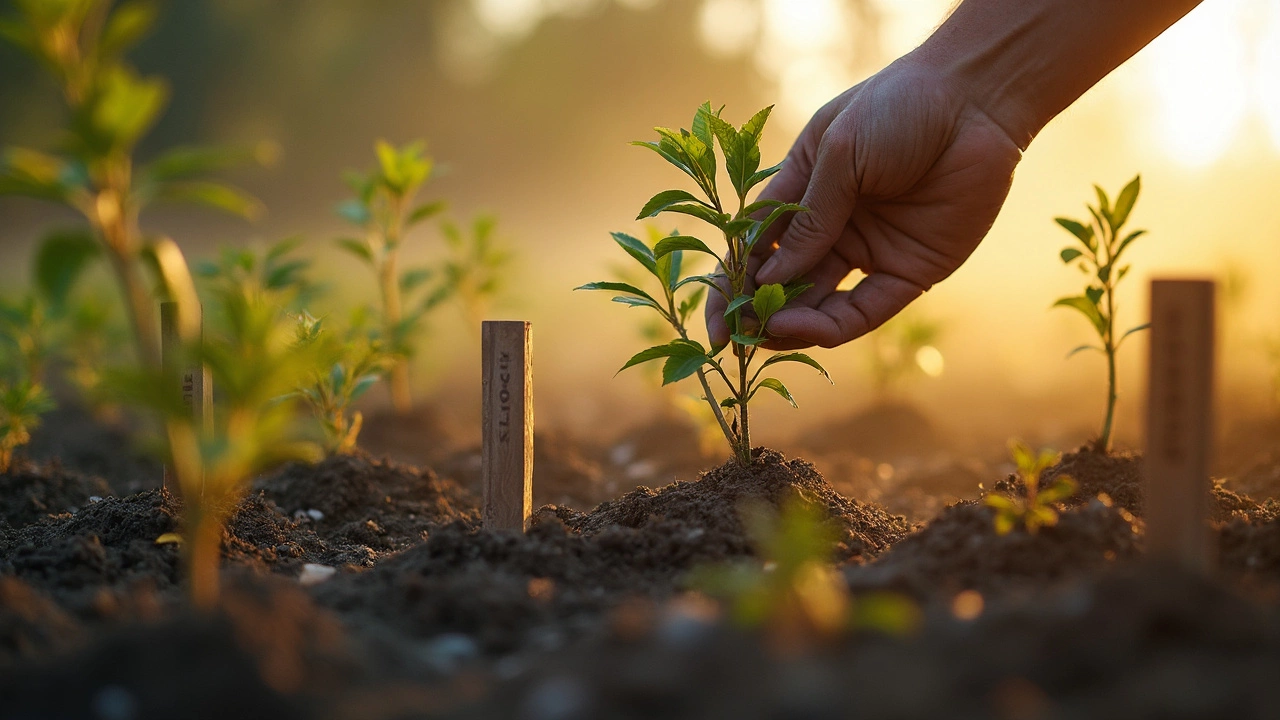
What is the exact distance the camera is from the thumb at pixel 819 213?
2979 mm

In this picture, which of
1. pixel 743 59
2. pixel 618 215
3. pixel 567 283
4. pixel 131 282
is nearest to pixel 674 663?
pixel 131 282

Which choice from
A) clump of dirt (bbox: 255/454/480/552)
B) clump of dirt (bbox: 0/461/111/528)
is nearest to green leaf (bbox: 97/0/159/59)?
clump of dirt (bbox: 255/454/480/552)

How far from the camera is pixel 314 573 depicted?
243 cm

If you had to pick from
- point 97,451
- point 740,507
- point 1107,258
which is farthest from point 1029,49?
point 97,451

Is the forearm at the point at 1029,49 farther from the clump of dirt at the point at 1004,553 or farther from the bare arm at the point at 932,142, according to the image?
the clump of dirt at the point at 1004,553

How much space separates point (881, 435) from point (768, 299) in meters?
2.89

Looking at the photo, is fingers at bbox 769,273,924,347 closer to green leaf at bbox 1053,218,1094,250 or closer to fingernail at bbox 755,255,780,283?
fingernail at bbox 755,255,780,283

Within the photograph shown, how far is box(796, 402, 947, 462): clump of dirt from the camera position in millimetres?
5078

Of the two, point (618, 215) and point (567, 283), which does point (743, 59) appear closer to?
point (618, 215)

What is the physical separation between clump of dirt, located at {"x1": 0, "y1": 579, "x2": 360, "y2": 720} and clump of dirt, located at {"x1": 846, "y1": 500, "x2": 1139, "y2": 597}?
106 cm

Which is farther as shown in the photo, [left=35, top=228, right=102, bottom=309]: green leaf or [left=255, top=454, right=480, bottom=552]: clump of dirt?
[left=255, top=454, right=480, bottom=552]: clump of dirt

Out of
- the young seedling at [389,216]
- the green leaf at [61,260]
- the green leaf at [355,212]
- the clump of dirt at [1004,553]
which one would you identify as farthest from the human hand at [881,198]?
the green leaf at [355,212]

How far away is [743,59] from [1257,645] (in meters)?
20.0

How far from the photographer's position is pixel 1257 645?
142 centimetres
